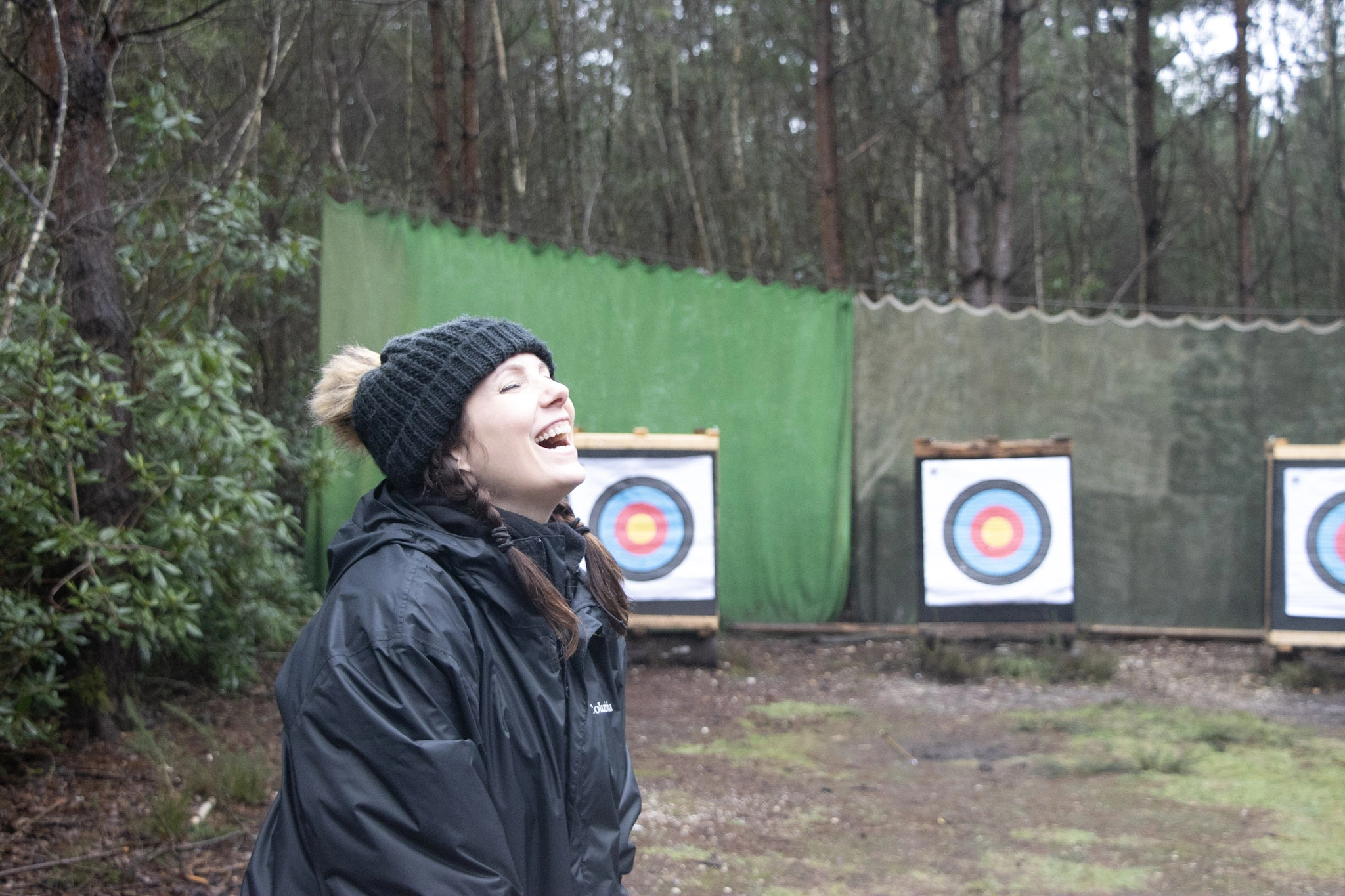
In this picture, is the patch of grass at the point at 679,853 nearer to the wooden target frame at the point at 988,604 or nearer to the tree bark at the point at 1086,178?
the wooden target frame at the point at 988,604

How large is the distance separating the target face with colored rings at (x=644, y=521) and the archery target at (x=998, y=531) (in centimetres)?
118

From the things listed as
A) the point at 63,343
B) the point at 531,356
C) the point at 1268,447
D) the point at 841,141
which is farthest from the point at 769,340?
the point at 841,141

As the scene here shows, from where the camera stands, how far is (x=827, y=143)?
340 inches

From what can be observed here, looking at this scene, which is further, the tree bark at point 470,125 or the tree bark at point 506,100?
the tree bark at point 506,100

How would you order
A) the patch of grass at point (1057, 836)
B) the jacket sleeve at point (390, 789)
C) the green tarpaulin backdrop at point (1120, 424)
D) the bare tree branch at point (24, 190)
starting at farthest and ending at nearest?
the green tarpaulin backdrop at point (1120, 424) < the patch of grass at point (1057, 836) < the bare tree branch at point (24, 190) < the jacket sleeve at point (390, 789)

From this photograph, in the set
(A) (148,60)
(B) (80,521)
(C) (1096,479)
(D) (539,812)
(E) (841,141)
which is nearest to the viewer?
(D) (539,812)

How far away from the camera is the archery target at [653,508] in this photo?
5.61 m

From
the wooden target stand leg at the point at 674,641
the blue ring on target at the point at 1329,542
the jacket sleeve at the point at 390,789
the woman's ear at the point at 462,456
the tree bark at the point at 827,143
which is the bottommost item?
the wooden target stand leg at the point at 674,641

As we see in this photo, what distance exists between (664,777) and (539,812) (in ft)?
8.73

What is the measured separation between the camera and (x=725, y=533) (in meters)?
6.20

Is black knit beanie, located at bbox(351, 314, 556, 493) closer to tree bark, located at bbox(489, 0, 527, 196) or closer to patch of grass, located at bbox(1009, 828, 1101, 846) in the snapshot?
patch of grass, located at bbox(1009, 828, 1101, 846)

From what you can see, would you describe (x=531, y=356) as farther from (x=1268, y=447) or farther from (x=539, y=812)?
(x=1268, y=447)

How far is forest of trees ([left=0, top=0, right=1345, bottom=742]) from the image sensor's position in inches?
135

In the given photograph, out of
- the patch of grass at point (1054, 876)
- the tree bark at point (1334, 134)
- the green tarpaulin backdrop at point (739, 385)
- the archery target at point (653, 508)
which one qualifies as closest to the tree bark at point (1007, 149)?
the green tarpaulin backdrop at point (739, 385)
